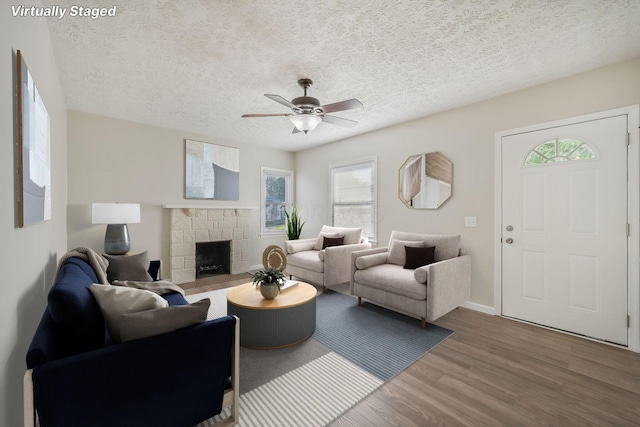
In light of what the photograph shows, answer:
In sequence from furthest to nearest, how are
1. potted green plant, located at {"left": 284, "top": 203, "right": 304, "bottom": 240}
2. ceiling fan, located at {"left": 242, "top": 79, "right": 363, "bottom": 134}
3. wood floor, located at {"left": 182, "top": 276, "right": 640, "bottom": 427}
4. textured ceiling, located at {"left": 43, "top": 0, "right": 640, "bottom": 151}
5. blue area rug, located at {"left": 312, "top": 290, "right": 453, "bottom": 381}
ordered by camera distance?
1. potted green plant, located at {"left": 284, "top": 203, "right": 304, "bottom": 240}
2. ceiling fan, located at {"left": 242, "top": 79, "right": 363, "bottom": 134}
3. blue area rug, located at {"left": 312, "top": 290, "right": 453, "bottom": 381}
4. textured ceiling, located at {"left": 43, "top": 0, "right": 640, "bottom": 151}
5. wood floor, located at {"left": 182, "top": 276, "right": 640, "bottom": 427}

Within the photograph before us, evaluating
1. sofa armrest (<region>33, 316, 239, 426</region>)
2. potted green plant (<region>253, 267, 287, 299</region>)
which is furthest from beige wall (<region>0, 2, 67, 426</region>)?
potted green plant (<region>253, 267, 287, 299</region>)

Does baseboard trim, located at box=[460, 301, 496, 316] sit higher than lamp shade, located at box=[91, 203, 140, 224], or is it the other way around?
lamp shade, located at box=[91, 203, 140, 224]

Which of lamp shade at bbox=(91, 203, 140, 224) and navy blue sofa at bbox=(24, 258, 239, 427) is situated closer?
navy blue sofa at bbox=(24, 258, 239, 427)

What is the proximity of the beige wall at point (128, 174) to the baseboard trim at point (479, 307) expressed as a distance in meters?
4.15

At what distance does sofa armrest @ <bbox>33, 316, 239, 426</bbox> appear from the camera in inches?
38.9

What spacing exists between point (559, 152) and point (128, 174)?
5431mm

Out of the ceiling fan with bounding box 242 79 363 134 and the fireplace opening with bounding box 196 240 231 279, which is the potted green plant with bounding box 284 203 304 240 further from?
the ceiling fan with bounding box 242 79 363 134

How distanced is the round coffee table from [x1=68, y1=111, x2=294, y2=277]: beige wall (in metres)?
2.60

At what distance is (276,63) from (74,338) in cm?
236

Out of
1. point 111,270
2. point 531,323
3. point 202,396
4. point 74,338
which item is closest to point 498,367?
point 531,323

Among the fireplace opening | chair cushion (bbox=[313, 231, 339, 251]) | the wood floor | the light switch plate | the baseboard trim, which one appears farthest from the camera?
the fireplace opening

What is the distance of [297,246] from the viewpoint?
4543mm

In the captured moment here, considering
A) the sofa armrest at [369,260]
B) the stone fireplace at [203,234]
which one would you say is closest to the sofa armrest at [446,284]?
the sofa armrest at [369,260]

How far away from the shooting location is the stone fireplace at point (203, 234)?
434 centimetres
